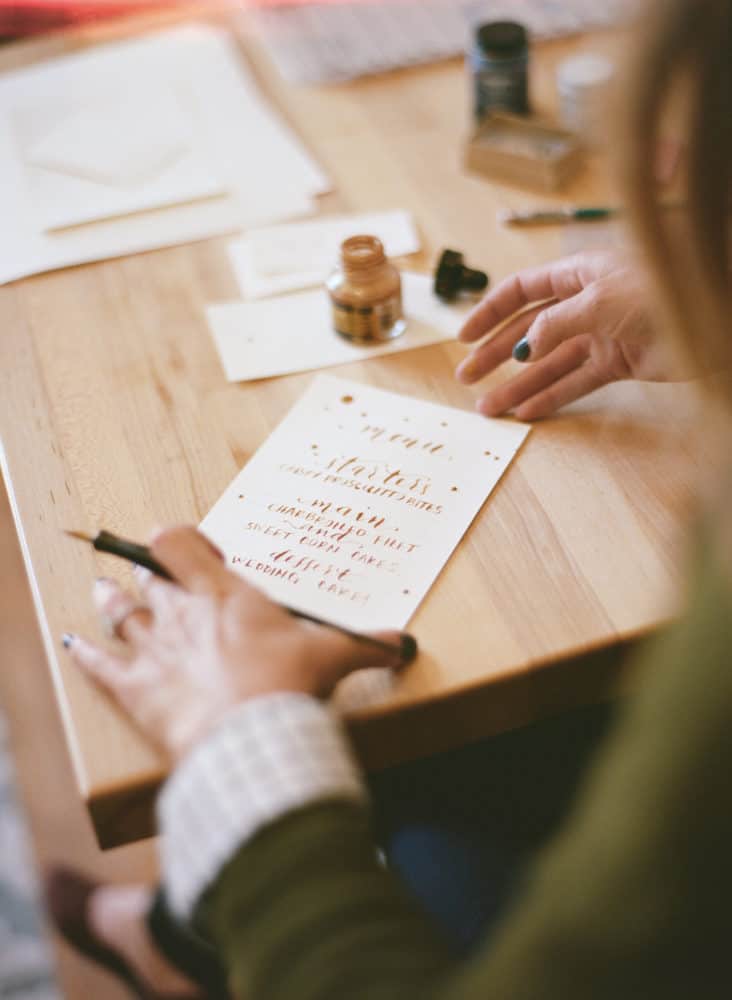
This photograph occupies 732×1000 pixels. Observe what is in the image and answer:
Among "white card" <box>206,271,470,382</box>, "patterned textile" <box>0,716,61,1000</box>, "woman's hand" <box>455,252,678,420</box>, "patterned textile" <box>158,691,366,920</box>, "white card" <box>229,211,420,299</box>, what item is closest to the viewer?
"patterned textile" <box>158,691,366,920</box>

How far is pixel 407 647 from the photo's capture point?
72 cm

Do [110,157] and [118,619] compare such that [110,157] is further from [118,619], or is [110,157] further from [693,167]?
[693,167]

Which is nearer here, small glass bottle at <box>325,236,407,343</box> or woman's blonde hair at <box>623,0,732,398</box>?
woman's blonde hair at <box>623,0,732,398</box>

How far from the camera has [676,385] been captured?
0.93 meters

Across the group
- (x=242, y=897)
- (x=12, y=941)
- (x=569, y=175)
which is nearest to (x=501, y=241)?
(x=569, y=175)

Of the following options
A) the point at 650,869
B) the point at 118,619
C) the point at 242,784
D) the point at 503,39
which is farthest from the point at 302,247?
the point at 650,869

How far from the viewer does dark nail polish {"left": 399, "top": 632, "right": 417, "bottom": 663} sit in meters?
0.72

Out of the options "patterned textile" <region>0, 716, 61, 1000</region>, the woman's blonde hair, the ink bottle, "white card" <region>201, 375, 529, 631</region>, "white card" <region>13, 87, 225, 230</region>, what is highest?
the woman's blonde hair

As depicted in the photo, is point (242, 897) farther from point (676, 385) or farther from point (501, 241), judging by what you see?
point (501, 241)

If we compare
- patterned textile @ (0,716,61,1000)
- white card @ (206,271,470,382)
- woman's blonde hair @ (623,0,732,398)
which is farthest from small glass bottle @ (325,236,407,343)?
patterned textile @ (0,716,61,1000)

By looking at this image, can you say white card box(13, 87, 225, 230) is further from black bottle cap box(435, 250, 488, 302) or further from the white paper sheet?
black bottle cap box(435, 250, 488, 302)

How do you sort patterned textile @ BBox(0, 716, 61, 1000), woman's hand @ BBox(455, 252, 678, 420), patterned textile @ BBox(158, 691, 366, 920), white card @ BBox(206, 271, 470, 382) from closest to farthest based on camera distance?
patterned textile @ BBox(158, 691, 366, 920), woman's hand @ BBox(455, 252, 678, 420), white card @ BBox(206, 271, 470, 382), patterned textile @ BBox(0, 716, 61, 1000)

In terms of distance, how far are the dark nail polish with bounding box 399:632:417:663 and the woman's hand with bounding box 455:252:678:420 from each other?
28 cm

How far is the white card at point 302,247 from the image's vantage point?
110cm
